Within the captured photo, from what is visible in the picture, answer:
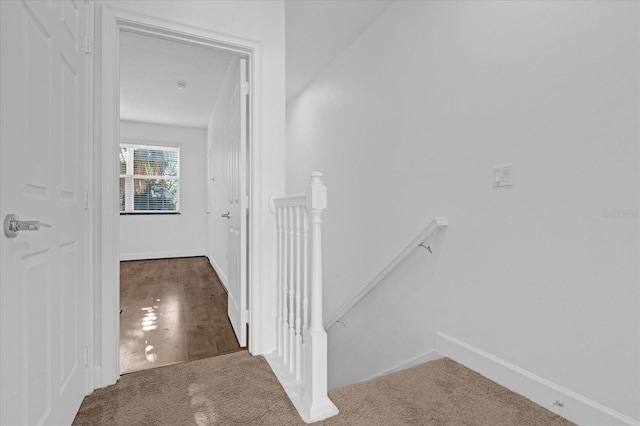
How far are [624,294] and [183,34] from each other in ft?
8.25

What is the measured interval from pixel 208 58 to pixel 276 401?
3.48 metres

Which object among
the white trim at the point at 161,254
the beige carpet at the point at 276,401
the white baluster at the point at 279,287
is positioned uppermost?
the white baluster at the point at 279,287

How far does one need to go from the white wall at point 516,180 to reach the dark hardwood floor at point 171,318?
1.40 meters

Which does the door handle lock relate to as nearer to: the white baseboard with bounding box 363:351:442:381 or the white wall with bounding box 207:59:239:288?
the white baseboard with bounding box 363:351:442:381

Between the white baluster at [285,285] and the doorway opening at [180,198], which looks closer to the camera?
the white baluster at [285,285]

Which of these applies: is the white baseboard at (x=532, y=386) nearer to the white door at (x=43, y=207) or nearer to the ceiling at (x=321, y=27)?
the white door at (x=43, y=207)

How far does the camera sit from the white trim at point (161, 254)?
6086mm

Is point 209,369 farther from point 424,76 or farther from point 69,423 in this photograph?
point 424,76

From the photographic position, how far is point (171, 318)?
9.98 feet

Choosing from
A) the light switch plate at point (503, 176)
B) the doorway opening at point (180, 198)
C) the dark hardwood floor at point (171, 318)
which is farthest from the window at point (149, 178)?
the light switch plate at point (503, 176)

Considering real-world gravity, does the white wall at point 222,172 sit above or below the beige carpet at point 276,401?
above

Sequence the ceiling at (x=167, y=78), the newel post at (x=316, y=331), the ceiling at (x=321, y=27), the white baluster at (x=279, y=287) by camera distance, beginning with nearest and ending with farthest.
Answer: the newel post at (x=316, y=331) → the white baluster at (x=279, y=287) → the ceiling at (x=321, y=27) → the ceiling at (x=167, y=78)

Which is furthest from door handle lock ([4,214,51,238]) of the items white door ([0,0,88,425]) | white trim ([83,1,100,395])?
white trim ([83,1,100,395])

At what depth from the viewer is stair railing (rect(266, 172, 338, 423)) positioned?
1437 mm
